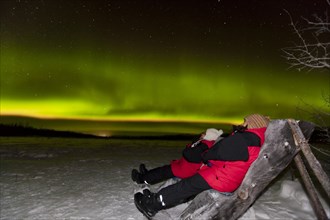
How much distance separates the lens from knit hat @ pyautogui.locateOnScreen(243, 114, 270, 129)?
3.93 meters

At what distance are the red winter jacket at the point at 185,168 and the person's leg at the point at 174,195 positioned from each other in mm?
988

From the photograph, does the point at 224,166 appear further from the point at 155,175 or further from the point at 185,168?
the point at 155,175

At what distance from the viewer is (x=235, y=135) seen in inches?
147

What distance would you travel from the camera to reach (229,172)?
12.8 feet

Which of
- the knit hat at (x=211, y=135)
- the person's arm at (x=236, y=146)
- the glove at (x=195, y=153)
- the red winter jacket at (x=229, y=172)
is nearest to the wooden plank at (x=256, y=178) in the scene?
the red winter jacket at (x=229, y=172)

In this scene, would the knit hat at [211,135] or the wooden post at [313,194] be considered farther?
the knit hat at [211,135]

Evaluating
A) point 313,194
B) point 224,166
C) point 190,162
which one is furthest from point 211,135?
point 313,194

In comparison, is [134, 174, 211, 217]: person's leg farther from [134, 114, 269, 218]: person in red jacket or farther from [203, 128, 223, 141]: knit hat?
[203, 128, 223, 141]: knit hat

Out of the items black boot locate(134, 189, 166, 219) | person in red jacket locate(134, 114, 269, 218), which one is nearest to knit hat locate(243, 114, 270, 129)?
person in red jacket locate(134, 114, 269, 218)

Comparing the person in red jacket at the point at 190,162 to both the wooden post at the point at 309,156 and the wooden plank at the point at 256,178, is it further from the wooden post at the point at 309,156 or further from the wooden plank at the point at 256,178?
the wooden post at the point at 309,156

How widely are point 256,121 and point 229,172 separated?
0.71 meters

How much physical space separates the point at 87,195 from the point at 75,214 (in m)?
1.19

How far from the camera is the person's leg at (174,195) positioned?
407cm

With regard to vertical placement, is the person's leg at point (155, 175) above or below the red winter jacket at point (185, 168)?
below
